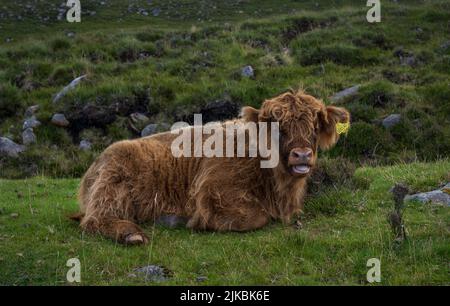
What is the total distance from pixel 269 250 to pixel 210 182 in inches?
63.0

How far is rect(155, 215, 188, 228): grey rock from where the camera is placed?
7.85 m

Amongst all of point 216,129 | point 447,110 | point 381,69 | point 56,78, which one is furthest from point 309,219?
point 56,78

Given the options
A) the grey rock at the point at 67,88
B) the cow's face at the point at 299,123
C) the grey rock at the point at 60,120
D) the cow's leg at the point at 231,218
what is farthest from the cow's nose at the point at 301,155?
the grey rock at the point at 67,88

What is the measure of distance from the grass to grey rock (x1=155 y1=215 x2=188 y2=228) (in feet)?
0.72

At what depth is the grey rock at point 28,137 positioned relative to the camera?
52.5ft

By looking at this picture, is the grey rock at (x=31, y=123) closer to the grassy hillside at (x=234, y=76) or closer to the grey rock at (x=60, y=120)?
the grassy hillside at (x=234, y=76)

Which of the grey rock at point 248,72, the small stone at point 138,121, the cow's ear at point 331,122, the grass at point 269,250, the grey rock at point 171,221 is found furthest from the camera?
the grey rock at point 248,72

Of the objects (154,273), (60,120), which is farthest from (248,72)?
(154,273)

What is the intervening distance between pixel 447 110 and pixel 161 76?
810cm

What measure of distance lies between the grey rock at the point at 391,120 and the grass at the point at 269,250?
634cm

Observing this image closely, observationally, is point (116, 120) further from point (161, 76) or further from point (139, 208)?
point (139, 208)

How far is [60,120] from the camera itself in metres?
16.9

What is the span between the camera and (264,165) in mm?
7758

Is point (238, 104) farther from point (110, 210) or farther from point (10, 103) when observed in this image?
point (110, 210)
